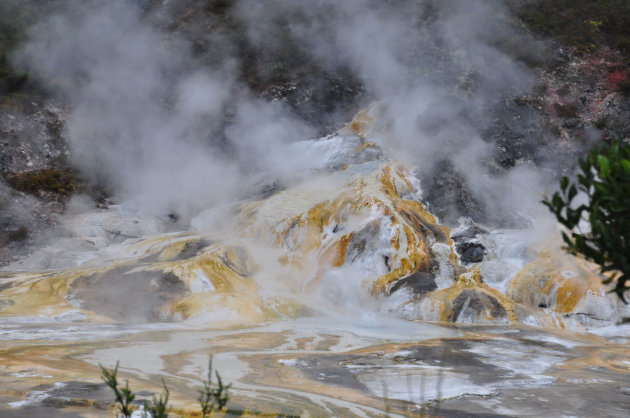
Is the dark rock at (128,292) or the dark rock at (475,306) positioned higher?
the dark rock at (128,292)

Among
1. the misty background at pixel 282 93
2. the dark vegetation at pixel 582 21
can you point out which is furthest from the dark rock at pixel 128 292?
the dark vegetation at pixel 582 21

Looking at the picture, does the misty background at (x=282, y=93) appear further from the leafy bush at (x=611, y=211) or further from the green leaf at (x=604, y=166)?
the green leaf at (x=604, y=166)

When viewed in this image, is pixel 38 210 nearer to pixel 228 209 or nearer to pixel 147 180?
pixel 147 180

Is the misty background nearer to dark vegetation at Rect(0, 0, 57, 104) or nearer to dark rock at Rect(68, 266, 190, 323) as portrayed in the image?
dark vegetation at Rect(0, 0, 57, 104)

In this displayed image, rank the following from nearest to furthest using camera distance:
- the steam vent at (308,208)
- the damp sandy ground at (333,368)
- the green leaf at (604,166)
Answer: the green leaf at (604,166) → the damp sandy ground at (333,368) → the steam vent at (308,208)

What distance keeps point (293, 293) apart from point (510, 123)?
11634 millimetres

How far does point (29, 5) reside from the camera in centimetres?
2458

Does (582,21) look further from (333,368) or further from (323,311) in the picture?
(333,368)

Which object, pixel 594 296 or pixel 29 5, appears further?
pixel 29 5

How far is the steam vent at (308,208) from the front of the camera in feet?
18.9

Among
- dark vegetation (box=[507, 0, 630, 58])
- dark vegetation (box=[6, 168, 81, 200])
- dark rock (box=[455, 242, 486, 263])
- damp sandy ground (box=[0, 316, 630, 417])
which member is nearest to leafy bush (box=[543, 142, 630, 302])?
damp sandy ground (box=[0, 316, 630, 417])

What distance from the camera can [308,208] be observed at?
14141mm

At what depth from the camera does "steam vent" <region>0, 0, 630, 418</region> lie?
18.9ft

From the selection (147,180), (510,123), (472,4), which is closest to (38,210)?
(147,180)
